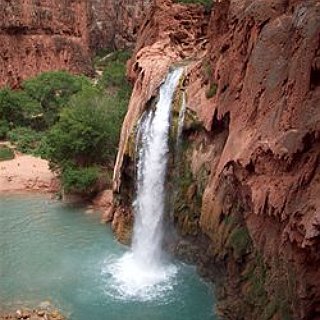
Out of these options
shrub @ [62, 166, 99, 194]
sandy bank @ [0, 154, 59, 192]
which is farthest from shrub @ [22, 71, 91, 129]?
shrub @ [62, 166, 99, 194]

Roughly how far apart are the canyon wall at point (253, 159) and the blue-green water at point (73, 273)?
942 mm

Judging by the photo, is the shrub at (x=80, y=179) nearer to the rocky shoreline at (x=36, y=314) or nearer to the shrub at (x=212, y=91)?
the shrub at (x=212, y=91)

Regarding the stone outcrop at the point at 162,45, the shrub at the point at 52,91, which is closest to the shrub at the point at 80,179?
the stone outcrop at the point at 162,45

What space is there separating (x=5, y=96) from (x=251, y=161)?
2335 centimetres

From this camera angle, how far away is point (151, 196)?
1719cm

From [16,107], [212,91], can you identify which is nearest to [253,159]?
[212,91]

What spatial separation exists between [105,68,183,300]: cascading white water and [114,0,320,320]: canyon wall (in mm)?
562

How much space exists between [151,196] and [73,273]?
327 centimetres

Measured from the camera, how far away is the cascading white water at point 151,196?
16078 millimetres

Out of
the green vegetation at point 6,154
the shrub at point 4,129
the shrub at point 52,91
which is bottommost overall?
the green vegetation at point 6,154

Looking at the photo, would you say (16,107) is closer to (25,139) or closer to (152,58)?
(25,139)

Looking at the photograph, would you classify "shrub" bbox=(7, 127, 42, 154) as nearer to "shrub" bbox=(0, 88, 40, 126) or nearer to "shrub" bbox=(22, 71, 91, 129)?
"shrub" bbox=(0, 88, 40, 126)

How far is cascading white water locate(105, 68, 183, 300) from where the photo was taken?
16078 mm

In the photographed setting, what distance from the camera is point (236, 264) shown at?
1316 centimetres
